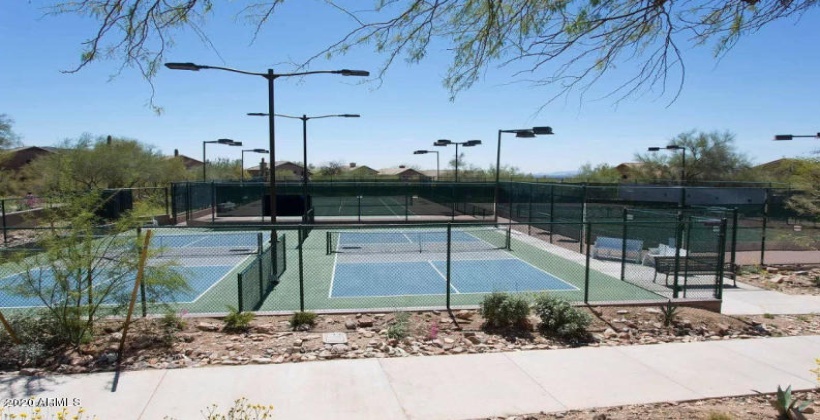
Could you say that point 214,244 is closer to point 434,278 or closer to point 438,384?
point 434,278

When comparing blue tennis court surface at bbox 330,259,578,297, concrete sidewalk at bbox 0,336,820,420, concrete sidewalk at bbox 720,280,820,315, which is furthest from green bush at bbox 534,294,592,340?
concrete sidewalk at bbox 720,280,820,315

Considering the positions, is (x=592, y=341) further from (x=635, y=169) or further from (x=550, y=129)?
(x=635, y=169)

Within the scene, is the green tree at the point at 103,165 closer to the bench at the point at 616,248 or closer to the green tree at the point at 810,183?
the bench at the point at 616,248

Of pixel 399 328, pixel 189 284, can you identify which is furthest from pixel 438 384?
pixel 189 284

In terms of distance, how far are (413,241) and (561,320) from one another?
16.2 metres

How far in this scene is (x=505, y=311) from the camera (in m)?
8.00

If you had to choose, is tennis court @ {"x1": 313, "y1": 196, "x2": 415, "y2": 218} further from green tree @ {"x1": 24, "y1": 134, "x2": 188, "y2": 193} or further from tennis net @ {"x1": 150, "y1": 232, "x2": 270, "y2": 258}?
green tree @ {"x1": 24, "y1": 134, "x2": 188, "y2": 193}

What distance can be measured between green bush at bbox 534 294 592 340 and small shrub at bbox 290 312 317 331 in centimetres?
364

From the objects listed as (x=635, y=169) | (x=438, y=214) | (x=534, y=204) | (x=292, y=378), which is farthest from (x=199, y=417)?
(x=635, y=169)

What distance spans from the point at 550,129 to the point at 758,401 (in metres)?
17.6

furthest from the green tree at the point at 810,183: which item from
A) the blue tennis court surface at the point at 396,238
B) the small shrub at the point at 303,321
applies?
the small shrub at the point at 303,321

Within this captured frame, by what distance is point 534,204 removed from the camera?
26.8 meters

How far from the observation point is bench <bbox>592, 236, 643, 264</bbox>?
1723cm

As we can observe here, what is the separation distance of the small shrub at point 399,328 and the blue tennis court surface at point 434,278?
5.04 m
